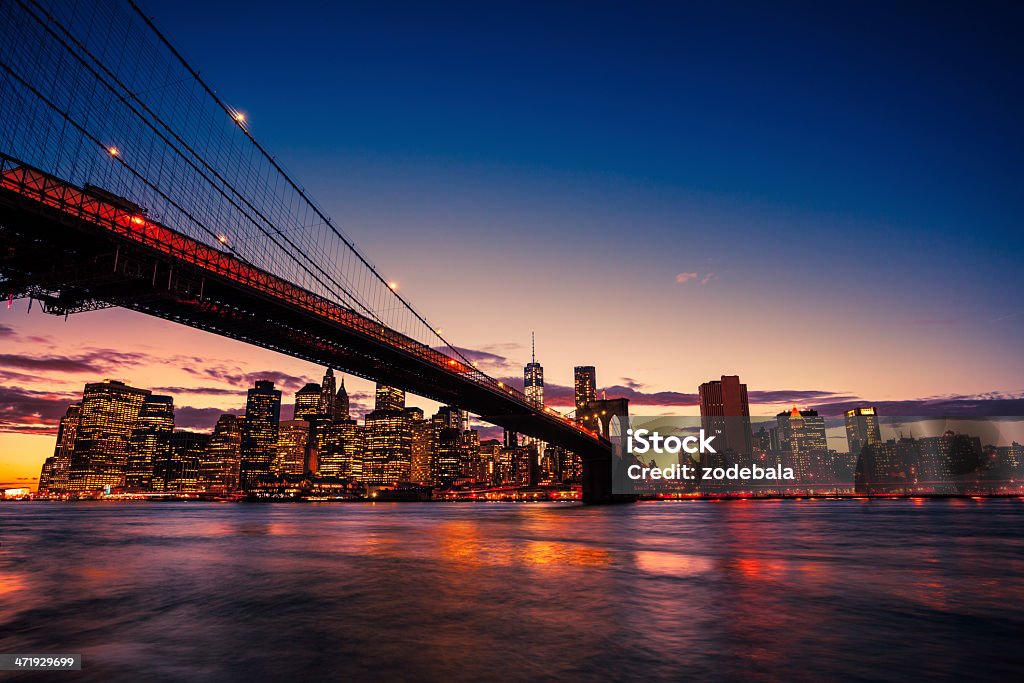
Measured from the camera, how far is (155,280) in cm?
2455

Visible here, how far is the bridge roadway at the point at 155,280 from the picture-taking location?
20.4 meters

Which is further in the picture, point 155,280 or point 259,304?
point 259,304

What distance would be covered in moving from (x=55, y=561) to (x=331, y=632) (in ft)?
56.4

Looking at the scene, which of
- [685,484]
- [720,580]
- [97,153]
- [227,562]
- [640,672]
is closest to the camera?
[640,672]

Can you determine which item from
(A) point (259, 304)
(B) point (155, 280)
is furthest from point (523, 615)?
(A) point (259, 304)

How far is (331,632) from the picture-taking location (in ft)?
29.3

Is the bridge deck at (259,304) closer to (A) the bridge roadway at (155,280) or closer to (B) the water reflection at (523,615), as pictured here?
(A) the bridge roadway at (155,280)

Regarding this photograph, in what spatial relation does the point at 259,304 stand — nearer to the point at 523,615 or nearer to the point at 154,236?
the point at 154,236

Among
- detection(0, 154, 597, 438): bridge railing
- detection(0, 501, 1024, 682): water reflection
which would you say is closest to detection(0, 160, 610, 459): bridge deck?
detection(0, 154, 597, 438): bridge railing

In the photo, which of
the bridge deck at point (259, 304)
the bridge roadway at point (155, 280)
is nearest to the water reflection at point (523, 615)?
the bridge roadway at point (155, 280)

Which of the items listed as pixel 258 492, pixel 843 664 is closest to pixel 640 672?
pixel 843 664

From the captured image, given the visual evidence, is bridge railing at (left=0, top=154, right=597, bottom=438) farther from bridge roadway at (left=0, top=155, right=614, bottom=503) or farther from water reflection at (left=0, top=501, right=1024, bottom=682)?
water reflection at (left=0, top=501, right=1024, bottom=682)

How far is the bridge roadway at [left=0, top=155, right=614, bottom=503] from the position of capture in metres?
20.4

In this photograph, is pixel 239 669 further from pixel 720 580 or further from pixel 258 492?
pixel 258 492
